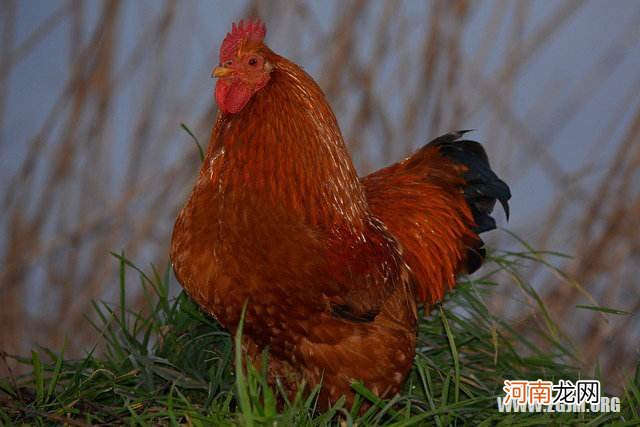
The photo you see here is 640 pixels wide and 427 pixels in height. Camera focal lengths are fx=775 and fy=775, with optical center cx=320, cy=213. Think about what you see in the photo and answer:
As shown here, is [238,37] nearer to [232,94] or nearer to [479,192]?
[232,94]

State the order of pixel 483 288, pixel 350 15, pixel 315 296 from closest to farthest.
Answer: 1. pixel 315 296
2. pixel 483 288
3. pixel 350 15

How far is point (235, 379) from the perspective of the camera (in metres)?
2.61

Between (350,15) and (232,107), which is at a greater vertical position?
(350,15)

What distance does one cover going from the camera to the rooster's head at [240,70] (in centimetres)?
233

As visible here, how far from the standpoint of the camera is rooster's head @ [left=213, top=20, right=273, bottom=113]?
2330 millimetres

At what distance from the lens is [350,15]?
3680mm

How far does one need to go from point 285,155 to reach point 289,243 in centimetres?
28

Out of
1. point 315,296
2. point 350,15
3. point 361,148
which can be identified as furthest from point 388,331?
point 350,15

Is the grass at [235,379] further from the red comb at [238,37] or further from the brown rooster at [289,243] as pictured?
the red comb at [238,37]

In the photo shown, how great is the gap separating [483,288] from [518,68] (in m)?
1.18

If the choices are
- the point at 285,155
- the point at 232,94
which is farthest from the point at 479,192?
the point at 232,94

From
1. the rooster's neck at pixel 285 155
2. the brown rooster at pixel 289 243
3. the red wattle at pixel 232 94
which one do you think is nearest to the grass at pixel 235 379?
the brown rooster at pixel 289 243

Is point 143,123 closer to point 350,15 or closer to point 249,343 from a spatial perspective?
point 350,15

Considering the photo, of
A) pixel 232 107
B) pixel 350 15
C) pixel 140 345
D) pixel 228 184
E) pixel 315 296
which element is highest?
pixel 350 15
